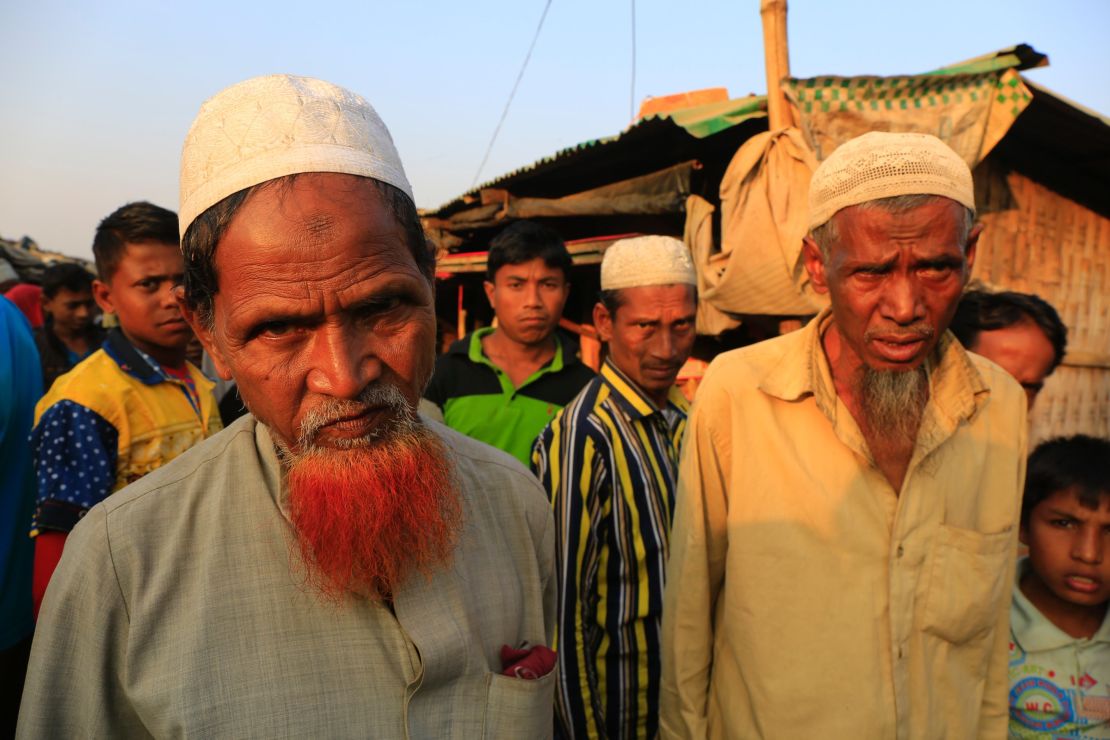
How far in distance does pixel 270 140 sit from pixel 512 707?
3.58 feet

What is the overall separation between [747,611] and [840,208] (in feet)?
3.75

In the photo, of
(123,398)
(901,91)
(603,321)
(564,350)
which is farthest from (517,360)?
(901,91)

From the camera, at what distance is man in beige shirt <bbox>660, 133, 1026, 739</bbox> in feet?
5.88

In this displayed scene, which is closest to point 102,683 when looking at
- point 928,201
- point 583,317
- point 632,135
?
point 928,201

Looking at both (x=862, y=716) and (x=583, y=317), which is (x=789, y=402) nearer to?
(x=862, y=716)

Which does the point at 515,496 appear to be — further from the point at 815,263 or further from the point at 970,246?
the point at 970,246

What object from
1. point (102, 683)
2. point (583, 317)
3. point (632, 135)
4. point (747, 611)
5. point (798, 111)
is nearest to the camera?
point (102, 683)

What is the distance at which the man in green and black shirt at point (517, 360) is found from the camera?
11.3 ft

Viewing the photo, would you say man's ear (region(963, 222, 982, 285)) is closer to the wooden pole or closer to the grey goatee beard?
the grey goatee beard

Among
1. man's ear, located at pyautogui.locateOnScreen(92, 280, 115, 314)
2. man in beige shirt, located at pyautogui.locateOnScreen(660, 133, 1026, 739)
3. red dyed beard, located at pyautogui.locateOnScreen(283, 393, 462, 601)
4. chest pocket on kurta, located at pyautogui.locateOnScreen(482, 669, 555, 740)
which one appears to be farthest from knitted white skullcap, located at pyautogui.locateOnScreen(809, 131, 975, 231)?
man's ear, located at pyautogui.locateOnScreen(92, 280, 115, 314)

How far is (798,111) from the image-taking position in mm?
4352

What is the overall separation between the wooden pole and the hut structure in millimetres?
63

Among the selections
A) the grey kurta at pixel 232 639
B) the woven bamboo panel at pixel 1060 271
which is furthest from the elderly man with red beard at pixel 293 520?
the woven bamboo panel at pixel 1060 271

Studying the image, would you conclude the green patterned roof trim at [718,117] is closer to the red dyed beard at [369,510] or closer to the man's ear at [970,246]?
the man's ear at [970,246]
